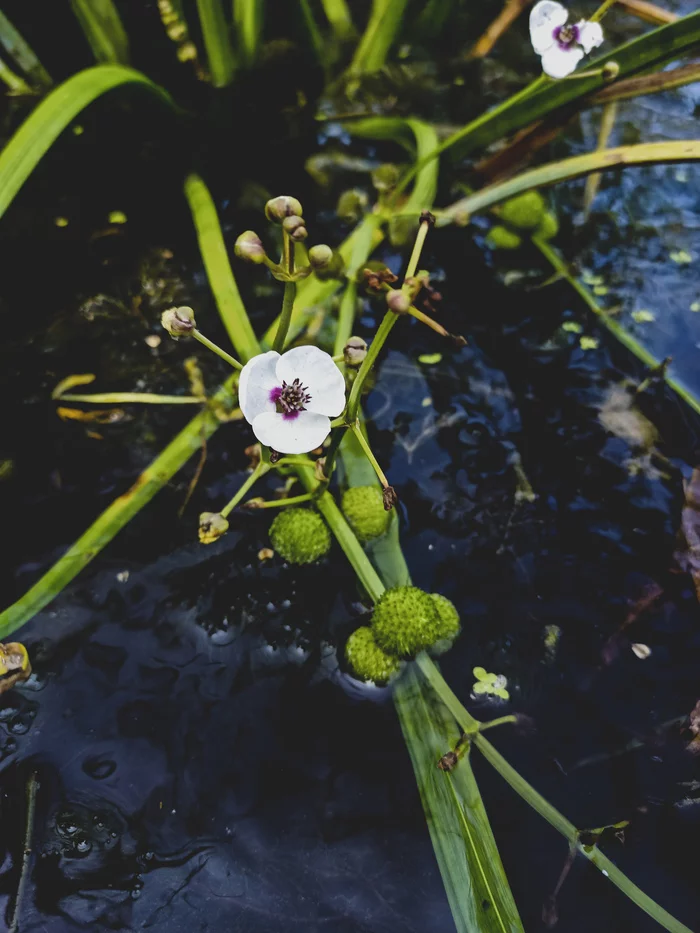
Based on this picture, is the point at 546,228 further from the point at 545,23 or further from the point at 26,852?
the point at 26,852

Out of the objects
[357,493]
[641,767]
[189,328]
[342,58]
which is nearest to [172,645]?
[357,493]

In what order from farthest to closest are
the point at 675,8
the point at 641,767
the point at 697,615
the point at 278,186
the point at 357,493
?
1. the point at 675,8
2. the point at 278,186
3. the point at 697,615
4. the point at 357,493
5. the point at 641,767

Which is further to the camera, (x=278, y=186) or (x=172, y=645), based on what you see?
(x=278, y=186)

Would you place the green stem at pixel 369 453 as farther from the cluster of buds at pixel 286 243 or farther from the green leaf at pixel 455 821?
the green leaf at pixel 455 821

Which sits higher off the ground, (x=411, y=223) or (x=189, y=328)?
(x=189, y=328)

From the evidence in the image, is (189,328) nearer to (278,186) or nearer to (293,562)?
(293,562)

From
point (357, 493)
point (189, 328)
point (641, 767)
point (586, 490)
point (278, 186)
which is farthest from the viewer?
point (278, 186)
